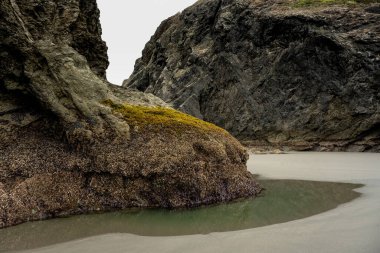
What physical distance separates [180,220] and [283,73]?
28.1m

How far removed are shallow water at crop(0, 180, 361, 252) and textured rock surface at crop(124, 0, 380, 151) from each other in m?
18.9

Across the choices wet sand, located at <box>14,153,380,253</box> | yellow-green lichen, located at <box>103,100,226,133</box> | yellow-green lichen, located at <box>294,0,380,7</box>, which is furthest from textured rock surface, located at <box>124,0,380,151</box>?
wet sand, located at <box>14,153,380,253</box>

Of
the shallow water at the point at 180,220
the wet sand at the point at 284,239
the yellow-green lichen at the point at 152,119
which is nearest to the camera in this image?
the wet sand at the point at 284,239

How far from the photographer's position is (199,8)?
156 ft

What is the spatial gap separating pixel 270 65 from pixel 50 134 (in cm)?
2809

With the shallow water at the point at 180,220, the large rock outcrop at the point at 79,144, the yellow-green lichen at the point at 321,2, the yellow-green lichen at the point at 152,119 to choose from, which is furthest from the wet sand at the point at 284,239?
the yellow-green lichen at the point at 321,2

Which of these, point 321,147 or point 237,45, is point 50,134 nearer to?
point 321,147

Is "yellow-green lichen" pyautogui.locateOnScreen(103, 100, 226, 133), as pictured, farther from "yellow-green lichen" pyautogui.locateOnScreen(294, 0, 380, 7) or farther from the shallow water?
"yellow-green lichen" pyautogui.locateOnScreen(294, 0, 380, 7)

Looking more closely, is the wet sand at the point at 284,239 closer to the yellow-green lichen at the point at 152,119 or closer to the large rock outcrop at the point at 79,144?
the large rock outcrop at the point at 79,144

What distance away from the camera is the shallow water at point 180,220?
23.3 ft

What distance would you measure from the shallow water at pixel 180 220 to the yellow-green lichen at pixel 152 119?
2725mm

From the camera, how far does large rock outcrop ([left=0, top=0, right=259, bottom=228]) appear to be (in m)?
9.32

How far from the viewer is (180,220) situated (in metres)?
8.06

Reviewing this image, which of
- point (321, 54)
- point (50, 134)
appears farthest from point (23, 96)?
point (321, 54)
